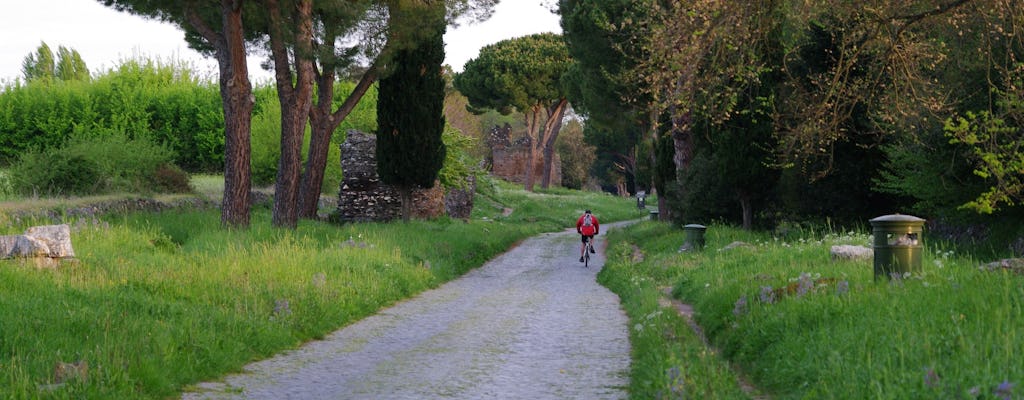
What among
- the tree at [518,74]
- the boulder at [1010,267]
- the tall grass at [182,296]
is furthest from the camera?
the tree at [518,74]

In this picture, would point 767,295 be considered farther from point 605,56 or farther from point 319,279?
point 605,56

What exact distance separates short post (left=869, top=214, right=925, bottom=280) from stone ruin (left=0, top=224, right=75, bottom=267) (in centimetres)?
1105

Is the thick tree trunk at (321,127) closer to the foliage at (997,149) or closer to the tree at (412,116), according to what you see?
the tree at (412,116)

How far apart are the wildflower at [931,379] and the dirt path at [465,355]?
2.54 metres

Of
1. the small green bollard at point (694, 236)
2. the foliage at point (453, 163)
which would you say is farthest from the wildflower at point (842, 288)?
the foliage at point (453, 163)

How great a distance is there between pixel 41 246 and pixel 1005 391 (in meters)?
12.0

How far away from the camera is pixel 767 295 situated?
10438 millimetres

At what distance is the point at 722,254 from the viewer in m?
17.1

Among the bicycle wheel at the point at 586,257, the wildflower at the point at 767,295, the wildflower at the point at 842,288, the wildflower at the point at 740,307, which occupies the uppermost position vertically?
the wildflower at the point at 842,288

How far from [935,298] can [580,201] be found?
49.7 meters

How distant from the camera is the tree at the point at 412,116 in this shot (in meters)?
27.7

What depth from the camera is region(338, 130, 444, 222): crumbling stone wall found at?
30750 millimetres

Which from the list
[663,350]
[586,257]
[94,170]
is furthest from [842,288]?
[94,170]

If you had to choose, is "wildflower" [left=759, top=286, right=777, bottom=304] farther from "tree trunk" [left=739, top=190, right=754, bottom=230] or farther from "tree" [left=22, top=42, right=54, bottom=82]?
"tree" [left=22, top=42, right=54, bottom=82]
